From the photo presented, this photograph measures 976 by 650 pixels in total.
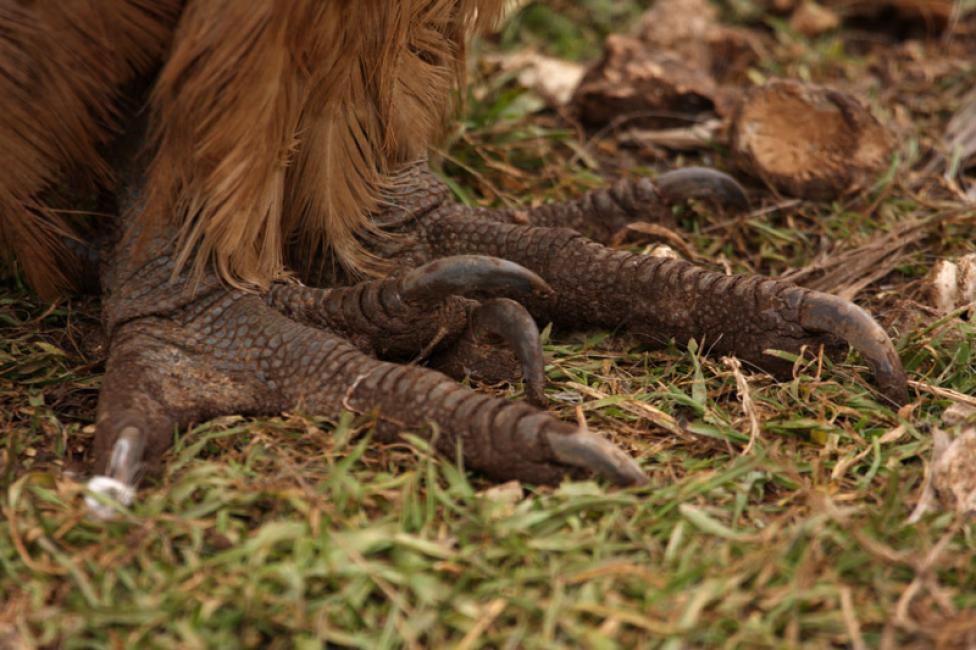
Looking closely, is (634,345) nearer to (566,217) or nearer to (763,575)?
(566,217)

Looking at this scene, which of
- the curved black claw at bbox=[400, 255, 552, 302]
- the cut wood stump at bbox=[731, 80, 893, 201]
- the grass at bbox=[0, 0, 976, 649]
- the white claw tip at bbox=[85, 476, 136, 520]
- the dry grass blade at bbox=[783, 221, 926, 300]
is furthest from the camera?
the cut wood stump at bbox=[731, 80, 893, 201]

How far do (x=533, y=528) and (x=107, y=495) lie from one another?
70 cm

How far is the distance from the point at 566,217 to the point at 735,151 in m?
0.70

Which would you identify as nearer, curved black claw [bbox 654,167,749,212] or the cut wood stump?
curved black claw [bbox 654,167,749,212]

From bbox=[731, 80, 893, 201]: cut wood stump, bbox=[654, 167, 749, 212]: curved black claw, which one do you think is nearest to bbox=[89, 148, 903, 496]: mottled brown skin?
bbox=[654, 167, 749, 212]: curved black claw

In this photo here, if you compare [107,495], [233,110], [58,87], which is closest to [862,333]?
[233,110]

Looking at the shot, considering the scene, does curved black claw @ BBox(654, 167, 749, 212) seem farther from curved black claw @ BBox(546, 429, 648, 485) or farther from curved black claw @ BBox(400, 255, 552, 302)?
curved black claw @ BBox(546, 429, 648, 485)

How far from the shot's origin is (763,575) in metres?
1.63

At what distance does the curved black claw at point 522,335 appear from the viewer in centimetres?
201

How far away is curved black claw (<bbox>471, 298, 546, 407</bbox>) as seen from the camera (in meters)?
2.01

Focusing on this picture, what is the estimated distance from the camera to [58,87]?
198cm

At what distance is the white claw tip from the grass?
26 millimetres

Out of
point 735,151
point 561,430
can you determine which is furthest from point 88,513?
point 735,151

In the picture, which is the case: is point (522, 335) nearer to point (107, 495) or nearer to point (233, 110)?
point (233, 110)
